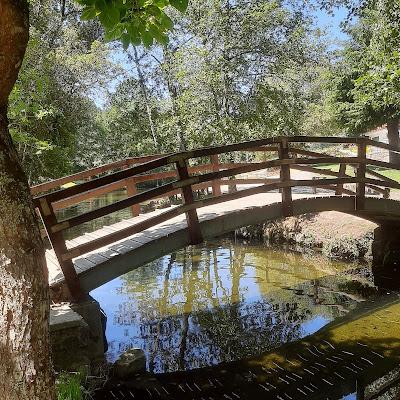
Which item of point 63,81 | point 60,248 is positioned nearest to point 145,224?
point 60,248

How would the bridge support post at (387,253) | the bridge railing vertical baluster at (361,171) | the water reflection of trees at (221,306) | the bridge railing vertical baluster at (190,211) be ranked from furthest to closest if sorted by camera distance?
→ 1. the bridge support post at (387,253)
2. the bridge railing vertical baluster at (361,171)
3. the water reflection of trees at (221,306)
4. the bridge railing vertical baluster at (190,211)

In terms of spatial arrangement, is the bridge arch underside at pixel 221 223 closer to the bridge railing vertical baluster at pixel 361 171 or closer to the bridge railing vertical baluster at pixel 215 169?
the bridge railing vertical baluster at pixel 361 171

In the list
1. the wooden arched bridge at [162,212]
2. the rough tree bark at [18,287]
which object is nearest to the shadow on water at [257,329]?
the wooden arched bridge at [162,212]

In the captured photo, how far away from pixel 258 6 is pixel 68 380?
13951 millimetres

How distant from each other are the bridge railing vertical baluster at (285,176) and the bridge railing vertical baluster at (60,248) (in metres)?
3.94

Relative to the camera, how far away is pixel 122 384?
17.5ft

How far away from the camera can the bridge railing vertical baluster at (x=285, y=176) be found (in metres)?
7.64

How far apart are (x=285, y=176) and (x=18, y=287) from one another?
20.0 ft

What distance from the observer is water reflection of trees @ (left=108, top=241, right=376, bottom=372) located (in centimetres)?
692

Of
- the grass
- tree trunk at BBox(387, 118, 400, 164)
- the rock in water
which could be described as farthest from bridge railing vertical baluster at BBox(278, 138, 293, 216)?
tree trunk at BBox(387, 118, 400, 164)

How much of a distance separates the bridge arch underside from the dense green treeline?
2902 mm

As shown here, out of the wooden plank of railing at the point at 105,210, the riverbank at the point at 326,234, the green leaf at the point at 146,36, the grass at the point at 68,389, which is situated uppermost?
the green leaf at the point at 146,36

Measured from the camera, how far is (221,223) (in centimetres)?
730

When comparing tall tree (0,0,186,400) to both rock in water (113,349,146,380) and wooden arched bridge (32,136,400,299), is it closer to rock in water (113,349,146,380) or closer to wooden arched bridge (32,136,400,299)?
wooden arched bridge (32,136,400,299)
